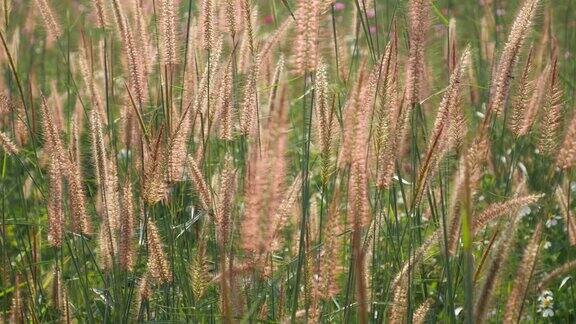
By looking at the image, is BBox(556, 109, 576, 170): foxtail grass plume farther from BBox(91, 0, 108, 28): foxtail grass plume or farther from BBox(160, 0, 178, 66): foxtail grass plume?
BBox(91, 0, 108, 28): foxtail grass plume

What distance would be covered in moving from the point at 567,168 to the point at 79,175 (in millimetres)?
955

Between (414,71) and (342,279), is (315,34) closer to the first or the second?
(414,71)

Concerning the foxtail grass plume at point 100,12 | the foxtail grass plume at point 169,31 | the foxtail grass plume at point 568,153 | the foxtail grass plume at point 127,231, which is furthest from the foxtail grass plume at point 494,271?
the foxtail grass plume at point 100,12

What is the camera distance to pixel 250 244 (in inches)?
59.6

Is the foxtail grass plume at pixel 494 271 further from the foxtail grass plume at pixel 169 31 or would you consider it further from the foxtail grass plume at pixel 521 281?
the foxtail grass plume at pixel 169 31

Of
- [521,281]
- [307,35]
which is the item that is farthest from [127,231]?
[521,281]

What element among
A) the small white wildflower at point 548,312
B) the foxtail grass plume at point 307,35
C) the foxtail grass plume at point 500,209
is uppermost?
the foxtail grass plume at point 307,35

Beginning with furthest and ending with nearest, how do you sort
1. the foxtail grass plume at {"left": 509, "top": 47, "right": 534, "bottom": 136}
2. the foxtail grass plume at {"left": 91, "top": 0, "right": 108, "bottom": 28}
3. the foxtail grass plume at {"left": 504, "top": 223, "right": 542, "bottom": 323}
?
the foxtail grass plume at {"left": 91, "top": 0, "right": 108, "bottom": 28} < the foxtail grass plume at {"left": 509, "top": 47, "right": 534, "bottom": 136} < the foxtail grass plume at {"left": 504, "top": 223, "right": 542, "bottom": 323}

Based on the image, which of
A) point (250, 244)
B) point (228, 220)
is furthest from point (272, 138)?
point (228, 220)

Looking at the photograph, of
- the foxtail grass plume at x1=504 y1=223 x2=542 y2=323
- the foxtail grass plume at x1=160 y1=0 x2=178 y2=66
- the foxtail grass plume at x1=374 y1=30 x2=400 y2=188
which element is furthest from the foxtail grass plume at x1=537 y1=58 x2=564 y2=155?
the foxtail grass plume at x1=160 y1=0 x2=178 y2=66

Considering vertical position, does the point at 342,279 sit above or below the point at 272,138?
below

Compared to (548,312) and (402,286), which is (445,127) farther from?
(548,312)

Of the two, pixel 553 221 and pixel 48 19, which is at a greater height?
pixel 48 19

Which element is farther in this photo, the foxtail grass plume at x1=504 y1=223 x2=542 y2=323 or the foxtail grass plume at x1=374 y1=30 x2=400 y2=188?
the foxtail grass plume at x1=374 y1=30 x2=400 y2=188
